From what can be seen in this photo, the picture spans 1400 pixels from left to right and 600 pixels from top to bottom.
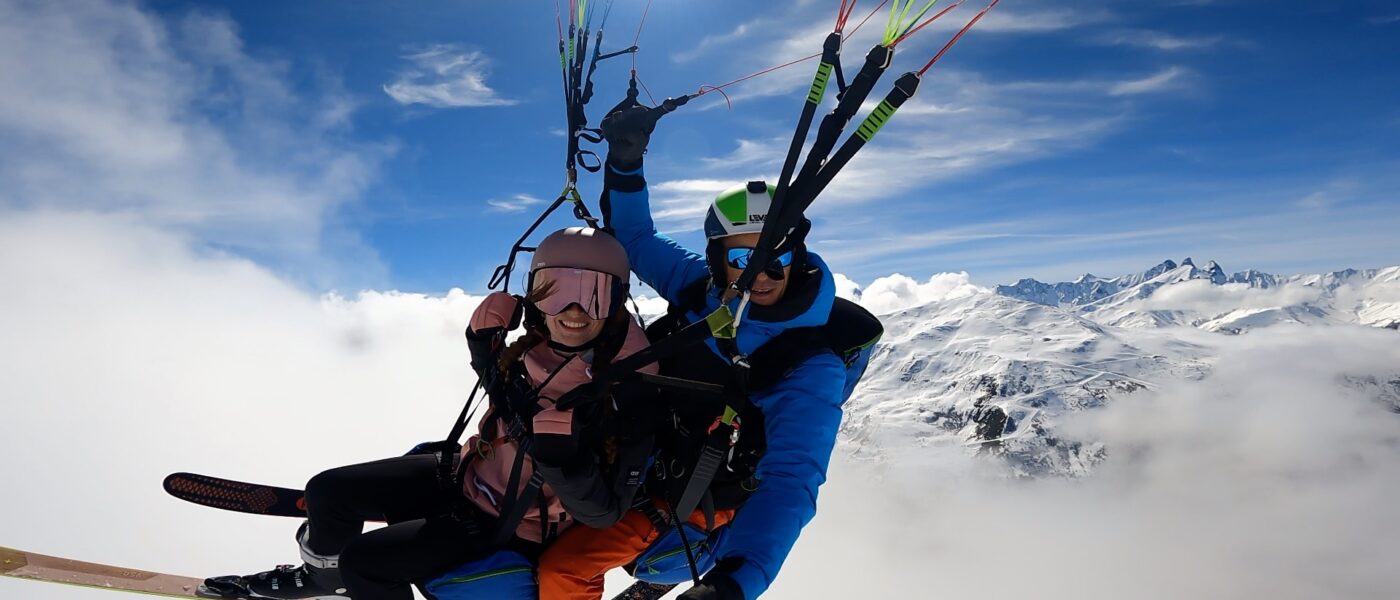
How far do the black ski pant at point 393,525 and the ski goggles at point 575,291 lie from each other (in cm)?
123

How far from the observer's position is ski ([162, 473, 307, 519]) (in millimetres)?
5219

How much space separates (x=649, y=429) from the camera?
3.82 meters

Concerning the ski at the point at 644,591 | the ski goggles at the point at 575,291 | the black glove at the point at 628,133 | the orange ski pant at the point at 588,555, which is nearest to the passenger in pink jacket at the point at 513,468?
the ski goggles at the point at 575,291

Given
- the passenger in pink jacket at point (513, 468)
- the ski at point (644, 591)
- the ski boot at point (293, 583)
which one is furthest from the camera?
the ski at point (644, 591)

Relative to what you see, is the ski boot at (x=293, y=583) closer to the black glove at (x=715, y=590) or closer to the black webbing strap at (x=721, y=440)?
the black webbing strap at (x=721, y=440)

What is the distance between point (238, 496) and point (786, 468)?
12.9 feet

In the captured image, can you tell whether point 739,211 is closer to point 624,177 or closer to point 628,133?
point 628,133

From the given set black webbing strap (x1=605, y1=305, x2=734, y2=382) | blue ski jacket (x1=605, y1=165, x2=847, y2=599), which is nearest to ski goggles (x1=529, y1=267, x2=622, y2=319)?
blue ski jacket (x1=605, y1=165, x2=847, y2=599)

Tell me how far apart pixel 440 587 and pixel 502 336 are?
1.34 m

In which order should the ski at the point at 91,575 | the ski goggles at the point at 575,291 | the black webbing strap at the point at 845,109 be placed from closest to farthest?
the black webbing strap at the point at 845,109 → the ski goggles at the point at 575,291 → the ski at the point at 91,575

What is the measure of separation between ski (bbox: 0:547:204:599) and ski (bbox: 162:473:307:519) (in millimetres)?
630

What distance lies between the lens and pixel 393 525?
4023 mm

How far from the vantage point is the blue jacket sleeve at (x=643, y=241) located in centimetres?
530

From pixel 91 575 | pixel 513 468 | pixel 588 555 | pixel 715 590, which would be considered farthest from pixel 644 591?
pixel 91 575
